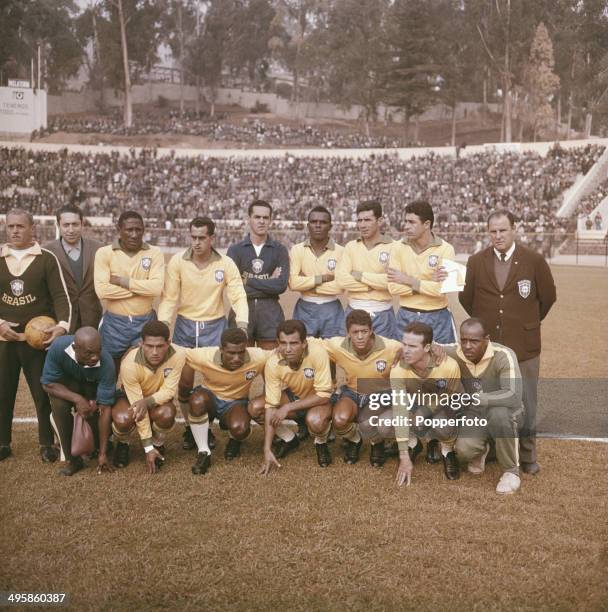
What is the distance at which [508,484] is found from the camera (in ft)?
16.8

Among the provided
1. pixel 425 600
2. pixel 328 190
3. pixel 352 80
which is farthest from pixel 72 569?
pixel 352 80

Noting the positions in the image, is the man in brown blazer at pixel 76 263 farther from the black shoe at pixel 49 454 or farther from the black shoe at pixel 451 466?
the black shoe at pixel 451 466

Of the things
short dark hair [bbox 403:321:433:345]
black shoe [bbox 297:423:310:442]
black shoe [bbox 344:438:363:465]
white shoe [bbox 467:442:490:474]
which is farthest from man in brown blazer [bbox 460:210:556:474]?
black shoe [bbox 297:423:310:442]

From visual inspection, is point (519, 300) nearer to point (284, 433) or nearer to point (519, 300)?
point (519, 300)

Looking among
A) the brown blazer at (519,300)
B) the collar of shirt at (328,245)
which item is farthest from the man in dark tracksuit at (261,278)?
the brown blazer at (519,300)

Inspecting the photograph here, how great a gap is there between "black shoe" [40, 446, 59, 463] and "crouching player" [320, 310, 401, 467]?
237 cm

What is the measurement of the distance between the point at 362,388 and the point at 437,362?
0.82 m

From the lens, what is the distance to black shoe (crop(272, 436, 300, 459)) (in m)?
5.96

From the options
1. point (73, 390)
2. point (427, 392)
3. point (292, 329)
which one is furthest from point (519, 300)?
point (73, 390)

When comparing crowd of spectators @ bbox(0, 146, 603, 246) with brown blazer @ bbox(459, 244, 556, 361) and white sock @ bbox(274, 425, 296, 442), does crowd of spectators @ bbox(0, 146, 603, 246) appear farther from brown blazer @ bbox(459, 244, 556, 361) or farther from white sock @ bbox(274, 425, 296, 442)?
white sock @ bbox(274, 425, 296, 442)

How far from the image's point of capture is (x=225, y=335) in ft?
18.2

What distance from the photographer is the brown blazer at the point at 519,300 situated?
5590mm

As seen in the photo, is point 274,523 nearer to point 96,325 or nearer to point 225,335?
point 225,335

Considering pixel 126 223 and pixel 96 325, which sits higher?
pixel 126 223
